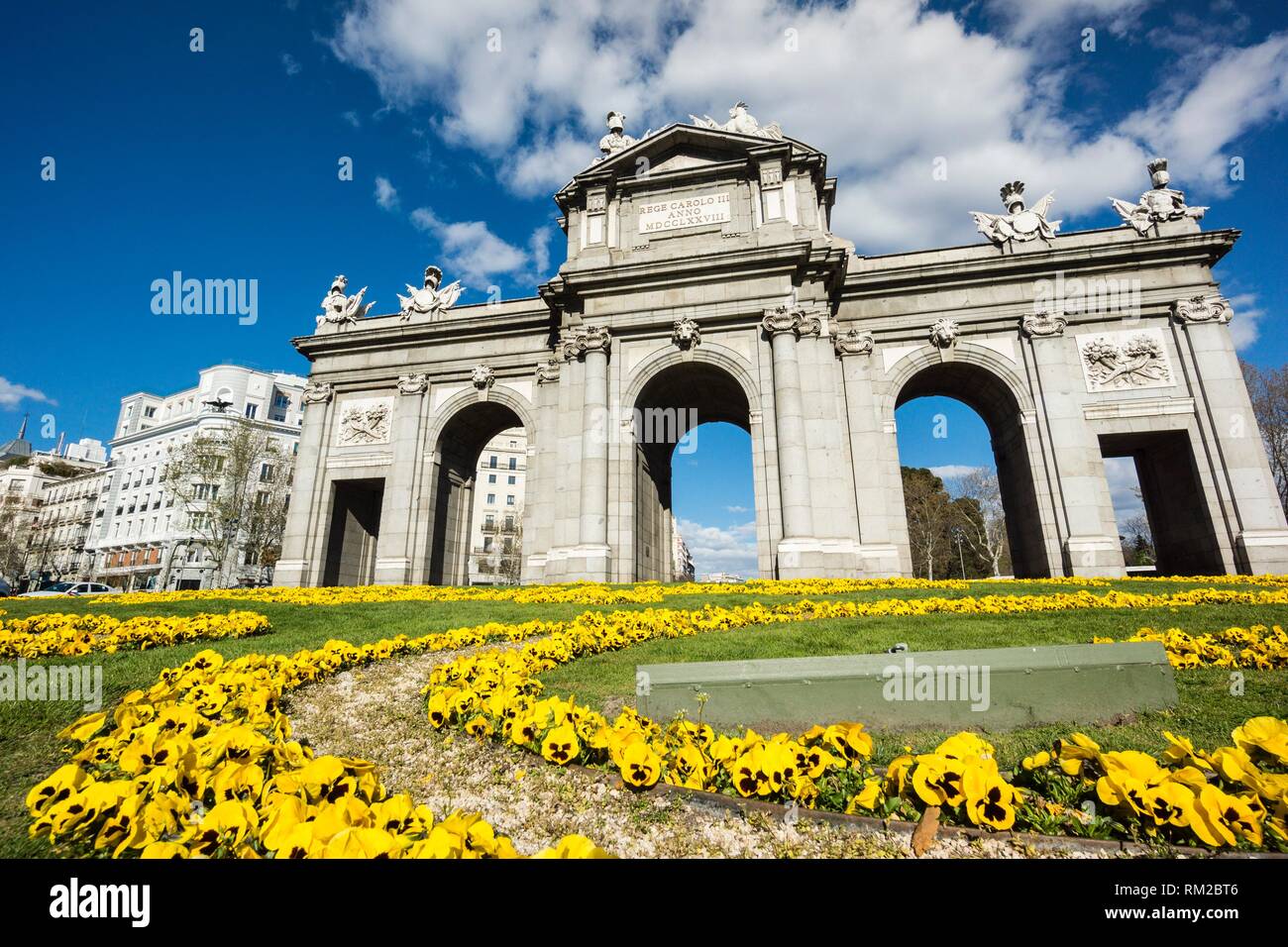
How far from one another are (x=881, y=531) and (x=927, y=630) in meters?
12.8

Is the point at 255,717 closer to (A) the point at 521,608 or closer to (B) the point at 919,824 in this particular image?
(B) the point at 919,824

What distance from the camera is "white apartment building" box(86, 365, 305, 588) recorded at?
59.8 meters

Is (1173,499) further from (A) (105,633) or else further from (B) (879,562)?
(A) (105,633)

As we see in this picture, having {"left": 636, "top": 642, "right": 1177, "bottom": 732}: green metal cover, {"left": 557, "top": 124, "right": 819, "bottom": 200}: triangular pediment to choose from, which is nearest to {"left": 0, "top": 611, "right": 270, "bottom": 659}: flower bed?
{"left": 636, "top": 642, "right": 1177, "bottom": 732}: green metal cover

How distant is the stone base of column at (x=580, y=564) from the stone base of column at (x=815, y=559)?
6.10 meters

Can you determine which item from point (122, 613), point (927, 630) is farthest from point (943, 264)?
point (122, 613)

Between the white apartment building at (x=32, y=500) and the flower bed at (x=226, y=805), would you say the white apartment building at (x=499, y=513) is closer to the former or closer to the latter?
the white apartment building at (x=32, y=500)

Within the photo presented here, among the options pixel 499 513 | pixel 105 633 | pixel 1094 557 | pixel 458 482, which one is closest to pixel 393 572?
pixel 458 482

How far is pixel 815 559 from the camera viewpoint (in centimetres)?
1925

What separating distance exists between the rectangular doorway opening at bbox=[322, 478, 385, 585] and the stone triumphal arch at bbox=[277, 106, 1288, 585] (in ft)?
4.26

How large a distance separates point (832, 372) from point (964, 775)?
68.4 ft

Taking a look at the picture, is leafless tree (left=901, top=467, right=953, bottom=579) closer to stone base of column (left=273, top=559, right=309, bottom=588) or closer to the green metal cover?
stone base of column (left=273, top=559, right=309, bottom=588)

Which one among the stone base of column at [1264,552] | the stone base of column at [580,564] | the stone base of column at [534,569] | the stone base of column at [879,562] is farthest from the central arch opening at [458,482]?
the stone base of column at [1264,552]
